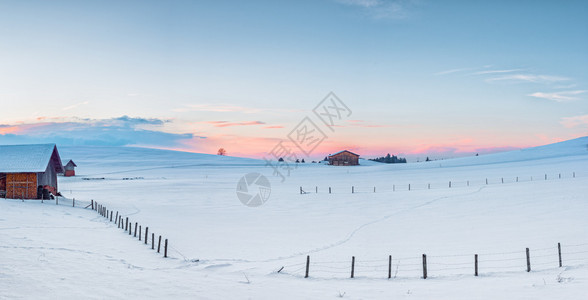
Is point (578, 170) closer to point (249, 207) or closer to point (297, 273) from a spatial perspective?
point (249, 207)

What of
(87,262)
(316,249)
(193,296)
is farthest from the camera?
(316,249)

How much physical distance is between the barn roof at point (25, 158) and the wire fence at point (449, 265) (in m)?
30.4

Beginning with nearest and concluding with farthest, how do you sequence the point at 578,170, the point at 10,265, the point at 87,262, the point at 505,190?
the point at 10,265
the point at 87,262
the point at 505,190
the point at 578,170

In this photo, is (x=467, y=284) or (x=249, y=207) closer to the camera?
(x=467, y=284)

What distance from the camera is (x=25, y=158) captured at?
39.1 meters

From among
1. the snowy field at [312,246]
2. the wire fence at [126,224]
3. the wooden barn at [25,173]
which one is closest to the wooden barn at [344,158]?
the snowy field at [312,246]

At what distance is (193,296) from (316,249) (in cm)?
1132

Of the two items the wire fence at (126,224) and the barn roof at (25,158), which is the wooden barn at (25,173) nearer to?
the barn roof at (25,158)

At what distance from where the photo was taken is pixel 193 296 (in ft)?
38.1

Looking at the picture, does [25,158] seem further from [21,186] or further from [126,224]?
[126,224]

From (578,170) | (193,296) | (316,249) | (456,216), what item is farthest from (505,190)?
(193,296)

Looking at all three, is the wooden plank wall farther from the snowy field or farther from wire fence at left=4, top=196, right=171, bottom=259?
the snowy field

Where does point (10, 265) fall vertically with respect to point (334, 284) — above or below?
above

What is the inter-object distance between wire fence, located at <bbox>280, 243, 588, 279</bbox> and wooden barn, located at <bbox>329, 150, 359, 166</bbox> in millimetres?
99955
